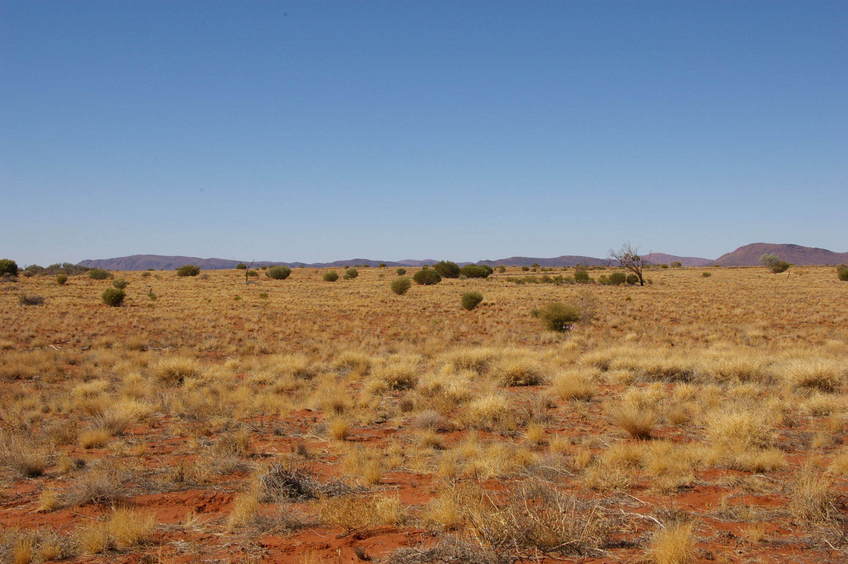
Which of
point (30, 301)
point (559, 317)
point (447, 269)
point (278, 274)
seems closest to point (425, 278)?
point (447, 269)

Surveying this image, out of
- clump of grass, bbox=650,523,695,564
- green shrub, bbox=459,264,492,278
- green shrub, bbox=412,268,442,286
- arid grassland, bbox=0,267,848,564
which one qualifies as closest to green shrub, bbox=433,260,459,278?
green shrub, bbox=459,264,492,278

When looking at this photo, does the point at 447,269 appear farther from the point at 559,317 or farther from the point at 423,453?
the point at 423,453

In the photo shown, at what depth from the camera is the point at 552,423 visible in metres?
9.84

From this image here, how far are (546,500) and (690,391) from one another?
701 cm

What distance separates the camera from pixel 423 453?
8.19 meters

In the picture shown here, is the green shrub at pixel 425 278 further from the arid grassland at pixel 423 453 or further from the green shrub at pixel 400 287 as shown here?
the arid grassland at pixel 423 453

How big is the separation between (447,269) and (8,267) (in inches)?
1909

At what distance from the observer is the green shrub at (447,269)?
64.4m

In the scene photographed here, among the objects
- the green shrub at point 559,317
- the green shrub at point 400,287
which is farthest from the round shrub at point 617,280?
the green shrub at point 559,317

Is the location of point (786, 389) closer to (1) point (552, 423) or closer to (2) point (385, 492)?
(1) point (552, 423)

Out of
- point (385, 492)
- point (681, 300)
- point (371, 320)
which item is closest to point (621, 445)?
point (385, 492)

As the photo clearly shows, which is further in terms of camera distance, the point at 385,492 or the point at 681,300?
the point at 681,300

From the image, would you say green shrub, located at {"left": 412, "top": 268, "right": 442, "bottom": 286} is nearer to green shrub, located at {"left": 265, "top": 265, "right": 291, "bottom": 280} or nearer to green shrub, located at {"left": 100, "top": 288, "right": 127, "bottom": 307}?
green shrub, located at {"left": 265, "top": 265, "right": 291, "bottom": 280}

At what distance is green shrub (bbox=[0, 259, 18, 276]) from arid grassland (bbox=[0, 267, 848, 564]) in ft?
170
